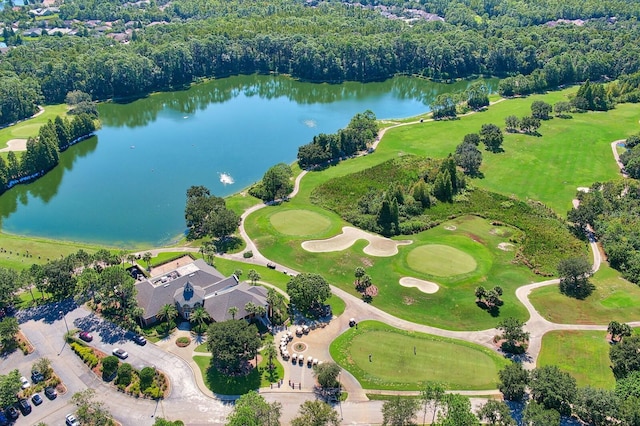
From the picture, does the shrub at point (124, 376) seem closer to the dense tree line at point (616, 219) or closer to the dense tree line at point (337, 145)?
the dense tree line at point (337, 145)

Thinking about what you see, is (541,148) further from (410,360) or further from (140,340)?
(140,340)

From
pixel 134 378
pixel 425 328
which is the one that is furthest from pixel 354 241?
pixel 134 378

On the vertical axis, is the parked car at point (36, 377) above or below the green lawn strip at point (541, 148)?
below

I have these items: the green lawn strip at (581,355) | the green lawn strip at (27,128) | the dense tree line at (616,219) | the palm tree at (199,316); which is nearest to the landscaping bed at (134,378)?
the palm tree at (199,316)

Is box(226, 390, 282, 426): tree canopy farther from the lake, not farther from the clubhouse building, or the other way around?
the lake

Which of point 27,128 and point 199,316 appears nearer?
point 199,316

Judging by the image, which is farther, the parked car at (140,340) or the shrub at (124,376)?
the parked car at (140,340)

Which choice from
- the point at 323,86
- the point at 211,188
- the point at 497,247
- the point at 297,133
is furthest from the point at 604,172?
the point at 323,86

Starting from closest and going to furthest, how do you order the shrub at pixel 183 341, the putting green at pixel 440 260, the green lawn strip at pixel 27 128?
the shrub at pixel 183 341, the putting green at pixel 440 260, the green lawn strip at pixel 27 128
